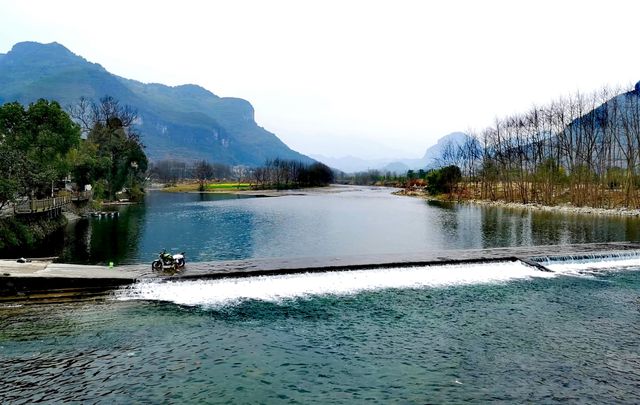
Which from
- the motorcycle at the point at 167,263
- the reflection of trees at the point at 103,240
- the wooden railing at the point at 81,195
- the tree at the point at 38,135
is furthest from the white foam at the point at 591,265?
the wooden railing at the point at 81,195

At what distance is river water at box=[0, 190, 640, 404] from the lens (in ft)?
33.2

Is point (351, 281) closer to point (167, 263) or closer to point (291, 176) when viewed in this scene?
point (167, 263)

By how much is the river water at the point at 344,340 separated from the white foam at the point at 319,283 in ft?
0.28

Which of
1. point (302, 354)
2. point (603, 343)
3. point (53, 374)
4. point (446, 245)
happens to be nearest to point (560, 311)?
point (603, 343)

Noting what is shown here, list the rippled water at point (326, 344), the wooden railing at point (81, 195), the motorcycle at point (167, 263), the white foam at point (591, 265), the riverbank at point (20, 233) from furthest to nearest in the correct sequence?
the wooden railing at point (81, 195) → the riverbank at point (20, 233) → the white foam at point (591, 265) → the motorcycle at point (167, 263) → the rippled water at point (326, 344)

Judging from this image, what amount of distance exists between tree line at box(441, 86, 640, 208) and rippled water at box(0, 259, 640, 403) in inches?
1802

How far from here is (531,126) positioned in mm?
72375

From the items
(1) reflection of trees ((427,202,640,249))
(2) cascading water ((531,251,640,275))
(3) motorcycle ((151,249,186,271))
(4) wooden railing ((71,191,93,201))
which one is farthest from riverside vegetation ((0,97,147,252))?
(2) cascading water ((531,251,640,275))

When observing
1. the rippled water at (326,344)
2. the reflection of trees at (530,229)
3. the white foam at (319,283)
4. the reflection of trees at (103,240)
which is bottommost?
the rippled water at (326,344)

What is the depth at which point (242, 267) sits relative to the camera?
20719 mm

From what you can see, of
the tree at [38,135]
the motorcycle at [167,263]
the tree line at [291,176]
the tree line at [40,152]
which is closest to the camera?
the motorcycle at [167,263]

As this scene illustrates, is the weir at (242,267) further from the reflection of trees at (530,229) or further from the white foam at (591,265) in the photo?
the reflection of trees at (530,229)

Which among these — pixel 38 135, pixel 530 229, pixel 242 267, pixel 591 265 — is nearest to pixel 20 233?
pixel 38 135

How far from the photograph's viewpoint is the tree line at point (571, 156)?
57.2m
